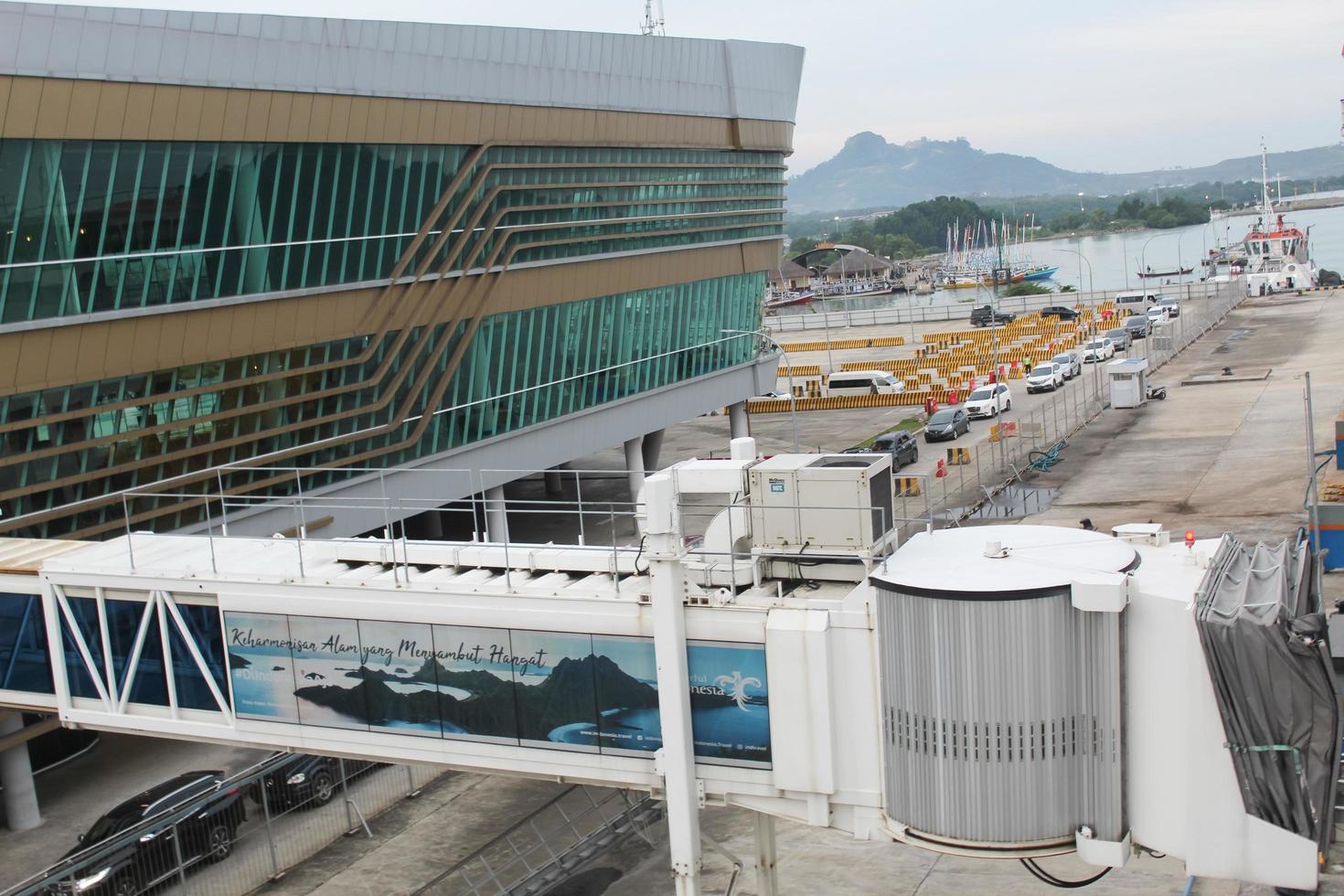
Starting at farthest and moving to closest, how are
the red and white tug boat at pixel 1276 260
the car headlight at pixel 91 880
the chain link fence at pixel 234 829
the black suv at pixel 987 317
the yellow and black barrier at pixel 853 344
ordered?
1. the red and white tug boat at pixel 1276 260
2. the black suv at pixel 987 317
3. the yellow and black barrier at pixel 853 344
4. the chain link fence at pixel 234 829
5. the car headlight at pixel 91 880

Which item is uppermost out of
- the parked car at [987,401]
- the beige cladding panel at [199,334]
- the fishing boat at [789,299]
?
the beige cladding panel at [199,334]

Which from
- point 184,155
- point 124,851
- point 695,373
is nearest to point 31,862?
point 124,851

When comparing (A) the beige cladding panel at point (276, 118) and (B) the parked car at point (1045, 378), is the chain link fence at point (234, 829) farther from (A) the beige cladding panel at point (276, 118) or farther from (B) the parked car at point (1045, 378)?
(B) the parked car at point (1045, 378)

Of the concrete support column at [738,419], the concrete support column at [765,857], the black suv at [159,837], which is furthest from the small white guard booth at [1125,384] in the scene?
the concrete support column at [765,857]

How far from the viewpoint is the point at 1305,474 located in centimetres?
4509

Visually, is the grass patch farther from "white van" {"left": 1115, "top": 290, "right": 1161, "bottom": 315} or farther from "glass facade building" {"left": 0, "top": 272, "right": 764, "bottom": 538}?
"white van" {"left": 1115, "top": 290, "right": 1161, "bottom": 315}

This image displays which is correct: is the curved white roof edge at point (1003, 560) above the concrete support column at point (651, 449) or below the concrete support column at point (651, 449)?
above

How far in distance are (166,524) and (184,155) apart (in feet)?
25.6

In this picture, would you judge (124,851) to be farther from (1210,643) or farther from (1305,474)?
(1305,474)

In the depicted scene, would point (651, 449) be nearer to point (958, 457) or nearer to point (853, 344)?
point (958, 457)

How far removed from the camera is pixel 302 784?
81.5ft

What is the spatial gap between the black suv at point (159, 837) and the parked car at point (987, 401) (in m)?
45.7

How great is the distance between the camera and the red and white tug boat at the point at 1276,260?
119m

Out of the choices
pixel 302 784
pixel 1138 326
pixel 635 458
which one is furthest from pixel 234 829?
pixel 1138 326
